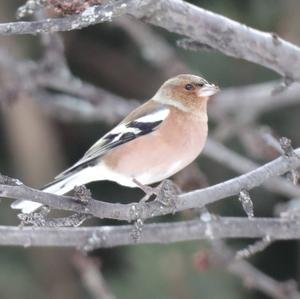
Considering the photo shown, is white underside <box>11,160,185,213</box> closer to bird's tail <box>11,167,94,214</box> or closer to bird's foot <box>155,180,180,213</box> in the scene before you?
bird's tail <box>11,167,94,214</box>

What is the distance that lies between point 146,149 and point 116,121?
165 centimetres

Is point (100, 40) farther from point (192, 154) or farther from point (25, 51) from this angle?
point (192, 154)

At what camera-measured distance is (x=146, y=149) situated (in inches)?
161

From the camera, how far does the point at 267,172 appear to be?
3.06 m

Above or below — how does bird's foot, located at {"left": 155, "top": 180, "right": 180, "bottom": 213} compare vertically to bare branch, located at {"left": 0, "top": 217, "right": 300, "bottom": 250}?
above

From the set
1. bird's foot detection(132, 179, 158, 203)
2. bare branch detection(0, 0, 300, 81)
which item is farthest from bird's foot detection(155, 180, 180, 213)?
bare branch detection(0, 0, 300, 81)

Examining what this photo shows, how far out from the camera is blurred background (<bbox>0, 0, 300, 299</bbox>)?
621cm

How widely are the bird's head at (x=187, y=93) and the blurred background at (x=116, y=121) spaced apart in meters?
1.22

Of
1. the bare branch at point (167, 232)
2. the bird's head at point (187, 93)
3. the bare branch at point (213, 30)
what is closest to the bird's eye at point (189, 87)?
the bird's head at point (187, 93)

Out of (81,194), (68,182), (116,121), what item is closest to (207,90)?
(68,182)

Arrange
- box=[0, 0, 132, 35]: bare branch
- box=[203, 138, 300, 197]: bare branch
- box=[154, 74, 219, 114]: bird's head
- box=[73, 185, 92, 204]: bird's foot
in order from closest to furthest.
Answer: box=[0, 0, 132, 35]: bare branch, box=[73, 185, 92, 204]: bird's foot, box=[154, 74, 219, 114]: bird's head, box=[203, 138, 300, 197]: bare branch

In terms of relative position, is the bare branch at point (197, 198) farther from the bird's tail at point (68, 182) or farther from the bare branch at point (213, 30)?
the bird's tail at point (68, 182)

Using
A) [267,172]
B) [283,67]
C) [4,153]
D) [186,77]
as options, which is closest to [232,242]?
[4,153]

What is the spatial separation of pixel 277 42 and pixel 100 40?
3821 millimetres
